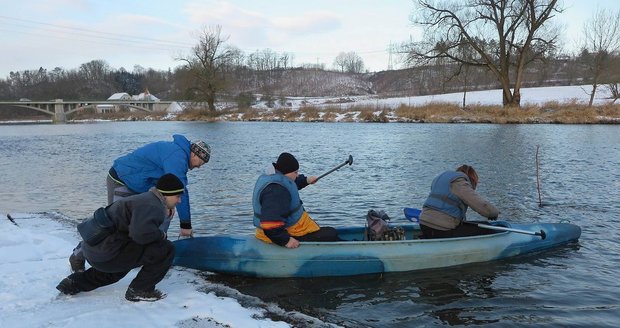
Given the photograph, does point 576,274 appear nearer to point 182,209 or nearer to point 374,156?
point 182,209

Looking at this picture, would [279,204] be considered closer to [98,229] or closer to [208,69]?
[98,229]

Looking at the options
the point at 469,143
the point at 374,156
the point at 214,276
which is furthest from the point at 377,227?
the point at 469,143

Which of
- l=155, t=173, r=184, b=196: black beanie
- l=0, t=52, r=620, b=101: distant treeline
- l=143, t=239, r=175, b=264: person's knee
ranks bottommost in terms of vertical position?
l=143, t=239, r=175, b=264: person's knee

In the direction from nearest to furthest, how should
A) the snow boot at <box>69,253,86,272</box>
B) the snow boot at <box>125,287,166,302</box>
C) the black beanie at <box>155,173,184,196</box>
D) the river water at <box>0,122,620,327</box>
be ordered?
the black beanie at <box>155,173,184,196</box>, the snow boot at <box>125,287,166,302</box>, the snow boot at <box>69,253,86,272</box>, the river water at <box>0,122,620,327</box>

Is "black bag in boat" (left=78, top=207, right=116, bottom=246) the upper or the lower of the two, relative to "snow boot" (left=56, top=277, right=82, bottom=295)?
upper

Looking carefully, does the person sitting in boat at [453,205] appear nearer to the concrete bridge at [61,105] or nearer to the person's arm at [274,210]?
the person's arm at [274,210]

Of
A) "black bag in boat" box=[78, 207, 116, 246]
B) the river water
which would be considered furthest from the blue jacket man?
the river water

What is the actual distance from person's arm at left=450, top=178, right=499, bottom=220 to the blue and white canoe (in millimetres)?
588

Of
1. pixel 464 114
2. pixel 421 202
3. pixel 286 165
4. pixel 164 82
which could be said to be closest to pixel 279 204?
pixel 286 165

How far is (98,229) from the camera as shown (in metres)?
4.40

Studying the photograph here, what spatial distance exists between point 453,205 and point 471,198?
0.44 meters

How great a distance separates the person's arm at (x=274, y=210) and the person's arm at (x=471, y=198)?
2.25m

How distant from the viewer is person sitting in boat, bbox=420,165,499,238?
641 centimetres

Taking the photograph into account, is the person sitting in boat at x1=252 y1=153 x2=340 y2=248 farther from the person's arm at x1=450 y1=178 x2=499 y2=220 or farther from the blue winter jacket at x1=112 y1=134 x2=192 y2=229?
the person's arm at x1=450 y1=178 x2=499 y2=220
